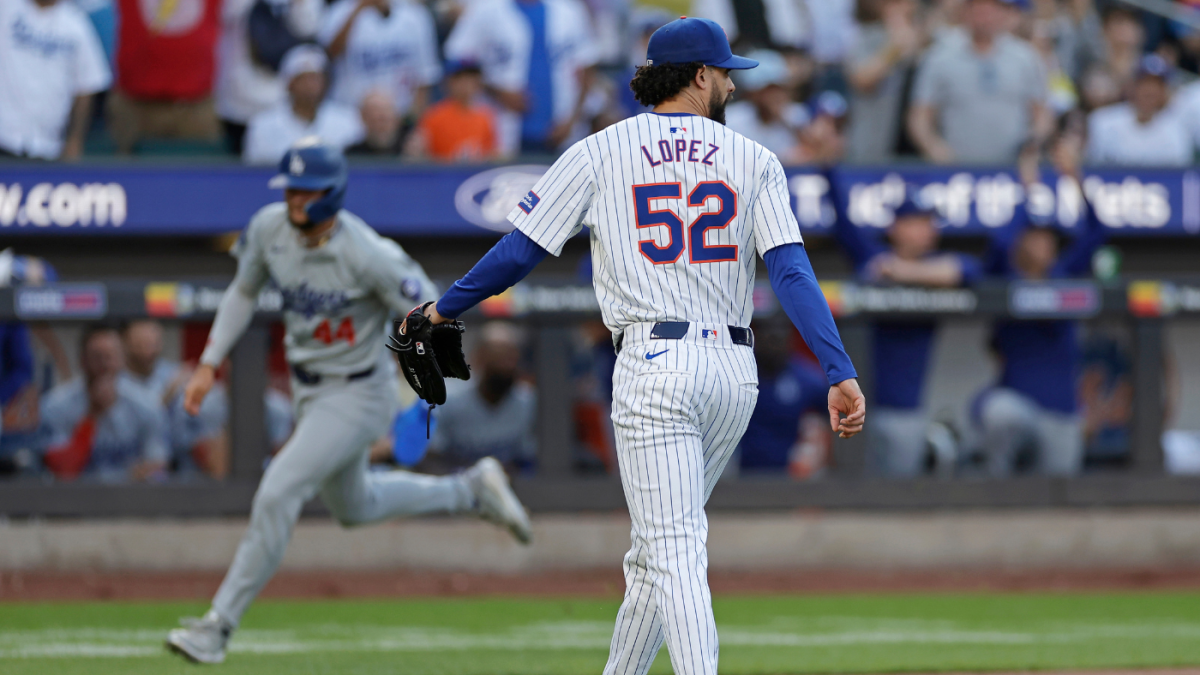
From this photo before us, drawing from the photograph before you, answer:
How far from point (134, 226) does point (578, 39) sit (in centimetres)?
335

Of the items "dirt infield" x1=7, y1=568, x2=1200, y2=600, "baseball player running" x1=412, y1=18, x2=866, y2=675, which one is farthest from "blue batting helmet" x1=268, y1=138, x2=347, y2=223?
"dirt infield" x1=7, y1=568, x2=1200, y2=600

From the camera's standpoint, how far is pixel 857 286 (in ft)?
28.4

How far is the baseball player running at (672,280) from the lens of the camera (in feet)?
11.3

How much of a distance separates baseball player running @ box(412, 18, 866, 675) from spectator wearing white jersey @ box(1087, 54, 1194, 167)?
292 inches

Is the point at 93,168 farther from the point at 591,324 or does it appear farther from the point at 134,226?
the point at 591,324

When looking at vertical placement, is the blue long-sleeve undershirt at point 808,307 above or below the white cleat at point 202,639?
above

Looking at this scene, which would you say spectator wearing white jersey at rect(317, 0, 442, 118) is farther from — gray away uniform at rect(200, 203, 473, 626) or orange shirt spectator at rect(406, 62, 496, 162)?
gray away uniform at rect(200, 203, 473, 626)

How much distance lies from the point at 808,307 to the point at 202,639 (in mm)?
2704

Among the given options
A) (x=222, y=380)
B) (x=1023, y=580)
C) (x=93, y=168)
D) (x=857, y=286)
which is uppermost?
(x=93, y=168)

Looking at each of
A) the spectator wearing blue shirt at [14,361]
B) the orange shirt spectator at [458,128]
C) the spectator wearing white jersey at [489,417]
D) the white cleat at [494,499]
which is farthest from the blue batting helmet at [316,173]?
the orange shirt spectator at [458,128]

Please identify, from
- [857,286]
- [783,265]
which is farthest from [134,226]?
[783,265]

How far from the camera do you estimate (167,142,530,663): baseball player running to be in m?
5.46

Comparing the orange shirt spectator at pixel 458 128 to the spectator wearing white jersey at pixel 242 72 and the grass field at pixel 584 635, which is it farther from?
the grass field at pixel 584 635

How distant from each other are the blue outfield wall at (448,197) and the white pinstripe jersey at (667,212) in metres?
5.45
